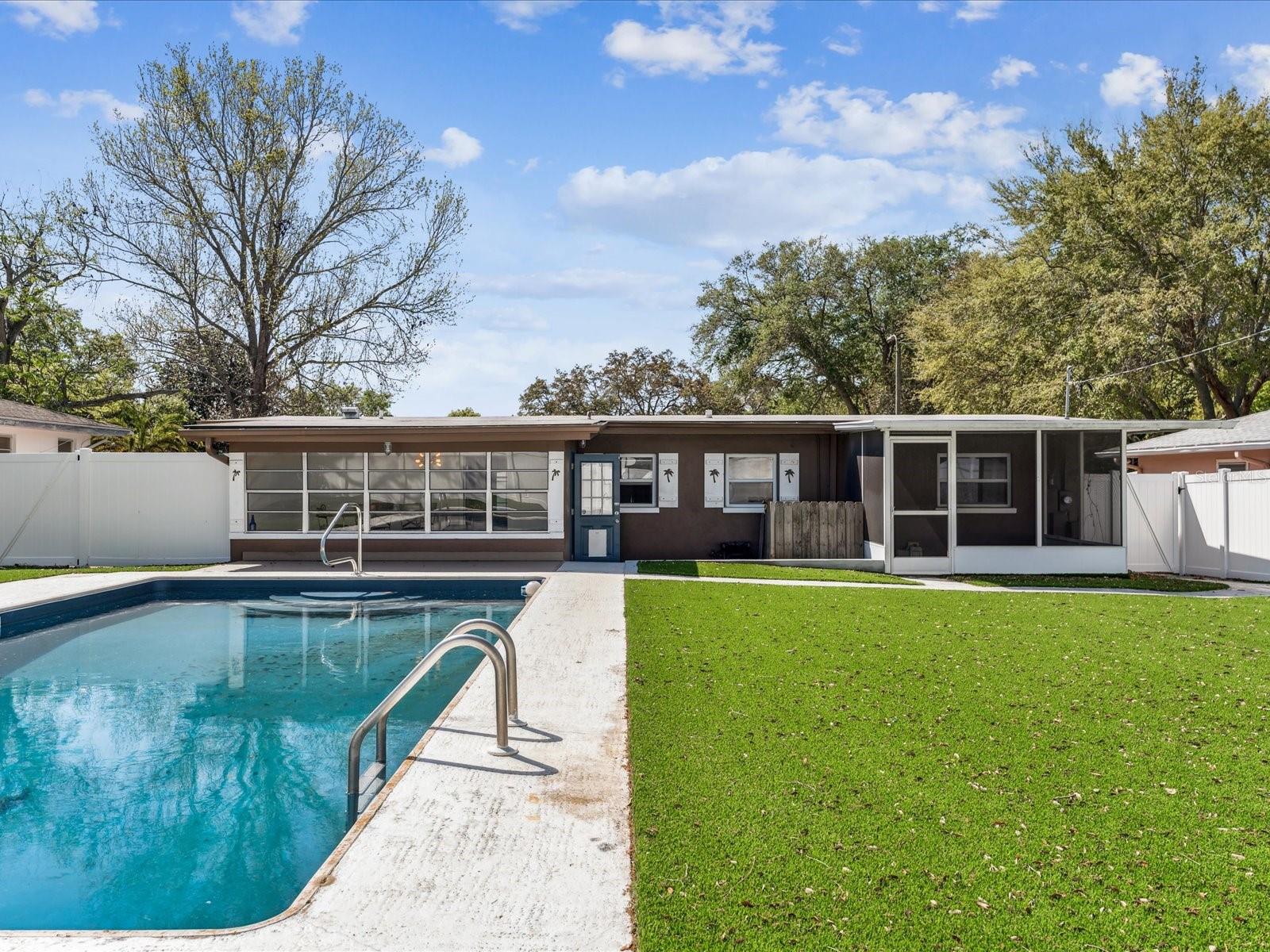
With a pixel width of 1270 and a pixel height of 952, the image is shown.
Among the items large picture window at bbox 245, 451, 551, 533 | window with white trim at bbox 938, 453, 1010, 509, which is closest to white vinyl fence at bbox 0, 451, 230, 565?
large picture window at bbox 245, 451, 551, 533

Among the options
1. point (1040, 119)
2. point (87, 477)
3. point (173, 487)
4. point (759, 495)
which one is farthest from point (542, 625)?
point (1040, 119)

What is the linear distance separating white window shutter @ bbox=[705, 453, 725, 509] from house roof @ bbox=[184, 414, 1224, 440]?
23.7 inches

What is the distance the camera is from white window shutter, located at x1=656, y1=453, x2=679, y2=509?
1487 cm

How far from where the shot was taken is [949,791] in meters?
4.14

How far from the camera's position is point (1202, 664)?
6941 mm

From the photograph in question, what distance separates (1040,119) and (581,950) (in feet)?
86.3

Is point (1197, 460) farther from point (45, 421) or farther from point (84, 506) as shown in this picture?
point (45, 421)

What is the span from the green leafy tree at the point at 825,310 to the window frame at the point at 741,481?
→ 16717 mm

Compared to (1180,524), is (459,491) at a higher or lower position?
higher

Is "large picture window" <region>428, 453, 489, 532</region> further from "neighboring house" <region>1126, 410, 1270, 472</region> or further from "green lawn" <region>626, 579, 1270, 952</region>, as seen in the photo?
"neighboring house" <region>1126, 410, 1270, 472</region>

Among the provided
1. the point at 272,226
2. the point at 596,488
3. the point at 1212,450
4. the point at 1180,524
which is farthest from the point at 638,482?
the point at 272,226

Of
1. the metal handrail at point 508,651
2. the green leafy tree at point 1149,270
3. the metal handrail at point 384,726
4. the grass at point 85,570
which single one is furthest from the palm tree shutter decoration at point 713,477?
the green leafy tree at point 1149,270

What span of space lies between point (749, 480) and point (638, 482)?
2.02 metres

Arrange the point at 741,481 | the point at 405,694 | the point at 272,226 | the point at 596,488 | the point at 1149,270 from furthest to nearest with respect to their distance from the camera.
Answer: the point at 272,226, the point at 1149,270, the point at 741,481, the point at 596,488, the point at 405,694
